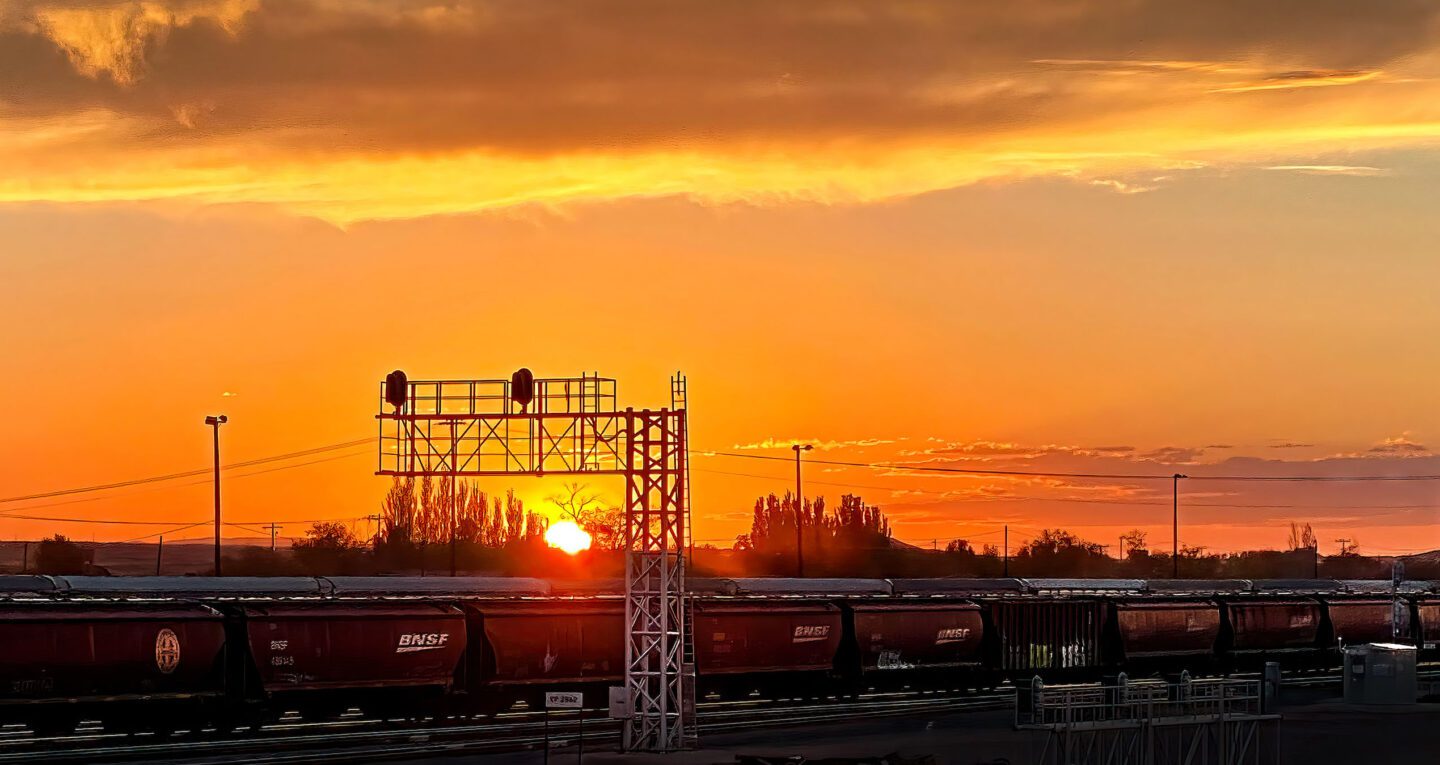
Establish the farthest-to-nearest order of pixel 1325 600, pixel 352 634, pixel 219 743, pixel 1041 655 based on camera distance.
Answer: pixel 1325 600 < pixel 1041 655 < pixel 352 634 < pixel 219 743

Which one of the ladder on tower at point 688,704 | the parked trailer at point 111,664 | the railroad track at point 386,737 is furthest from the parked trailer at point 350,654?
the ladder on tower at point 688,704

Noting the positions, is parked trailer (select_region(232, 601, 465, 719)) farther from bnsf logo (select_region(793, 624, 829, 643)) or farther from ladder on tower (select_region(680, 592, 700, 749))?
bnsf logo (select_region(793, 624, 829, 643))

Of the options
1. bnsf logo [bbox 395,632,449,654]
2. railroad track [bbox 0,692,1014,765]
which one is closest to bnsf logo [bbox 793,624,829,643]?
railroad track [bbox 0,692,1014,765]

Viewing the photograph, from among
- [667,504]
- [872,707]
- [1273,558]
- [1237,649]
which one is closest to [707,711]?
[872,707]

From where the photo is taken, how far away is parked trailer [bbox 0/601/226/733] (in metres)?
38.8

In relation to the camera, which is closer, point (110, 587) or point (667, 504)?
point (667, 504)

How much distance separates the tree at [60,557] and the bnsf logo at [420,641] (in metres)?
76.6

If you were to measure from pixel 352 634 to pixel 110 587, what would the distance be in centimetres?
985

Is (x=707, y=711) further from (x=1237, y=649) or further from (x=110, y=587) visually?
(x=1237, y=649)

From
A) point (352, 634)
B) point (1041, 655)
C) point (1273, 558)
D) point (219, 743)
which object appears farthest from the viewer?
point (1273, 558)

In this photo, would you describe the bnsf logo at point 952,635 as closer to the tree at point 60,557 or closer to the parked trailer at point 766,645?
the parked trailer at point 766,645

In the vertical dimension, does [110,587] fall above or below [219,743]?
above

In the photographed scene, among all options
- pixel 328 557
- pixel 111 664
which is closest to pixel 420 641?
pixel 111 664

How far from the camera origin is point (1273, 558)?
655ft
